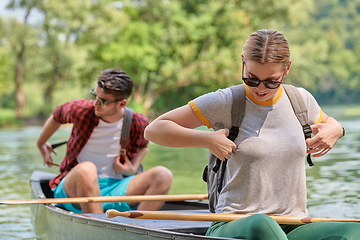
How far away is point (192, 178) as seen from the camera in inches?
412

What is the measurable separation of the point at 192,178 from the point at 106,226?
697cm

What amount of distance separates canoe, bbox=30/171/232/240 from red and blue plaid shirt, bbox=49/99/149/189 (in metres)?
0.39

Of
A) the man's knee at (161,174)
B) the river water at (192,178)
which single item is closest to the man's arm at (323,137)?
the man's knee at (161,174)

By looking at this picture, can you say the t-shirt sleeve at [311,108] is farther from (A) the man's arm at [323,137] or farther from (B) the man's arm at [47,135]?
(B) the man's arm at [47,135]

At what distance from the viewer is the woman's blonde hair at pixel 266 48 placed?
2406 mm

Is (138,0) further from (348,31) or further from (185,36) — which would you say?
(348,31)

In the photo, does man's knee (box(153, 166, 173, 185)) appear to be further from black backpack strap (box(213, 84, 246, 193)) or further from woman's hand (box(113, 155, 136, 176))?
black backpack strap (box(213, 84, 246, 193))

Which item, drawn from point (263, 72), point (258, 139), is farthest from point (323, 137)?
point (263, 72)

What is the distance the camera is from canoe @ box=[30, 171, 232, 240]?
316 centimetres

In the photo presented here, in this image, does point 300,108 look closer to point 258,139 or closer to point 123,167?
point 258,139

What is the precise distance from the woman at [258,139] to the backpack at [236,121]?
23 mm

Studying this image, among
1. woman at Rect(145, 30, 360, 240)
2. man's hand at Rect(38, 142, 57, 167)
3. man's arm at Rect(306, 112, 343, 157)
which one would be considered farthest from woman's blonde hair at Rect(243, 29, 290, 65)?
man's hand at Rect(38, 142, 57, 167)

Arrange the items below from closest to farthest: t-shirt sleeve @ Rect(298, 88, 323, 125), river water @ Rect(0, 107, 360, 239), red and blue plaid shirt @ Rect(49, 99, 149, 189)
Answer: t-shirt sleeve @ Rect(298, 88, 323, 125)
red and blue plaid shirt @ Rect(49, 99, 149, 189)
river water @ Rect(0, 107, 360, 239)

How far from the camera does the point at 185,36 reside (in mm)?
34344
